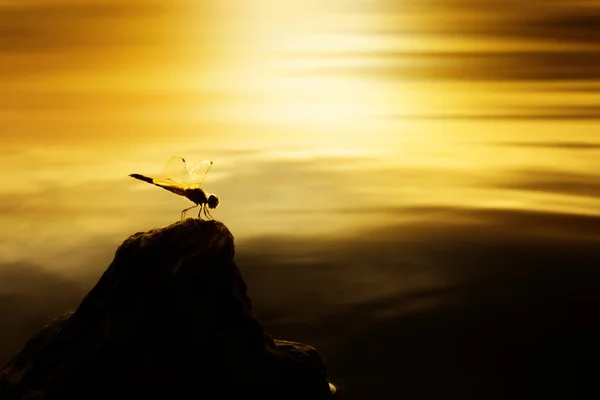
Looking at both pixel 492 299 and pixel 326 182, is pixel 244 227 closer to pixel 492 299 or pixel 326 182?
pixel 326 182

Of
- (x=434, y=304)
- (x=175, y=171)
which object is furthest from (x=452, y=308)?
(x=175, y=171)

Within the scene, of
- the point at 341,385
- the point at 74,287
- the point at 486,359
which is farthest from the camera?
the point at 74,287

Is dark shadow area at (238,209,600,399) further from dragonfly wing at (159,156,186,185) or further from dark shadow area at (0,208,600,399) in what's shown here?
dragonfly wing at (159,156,186,185)

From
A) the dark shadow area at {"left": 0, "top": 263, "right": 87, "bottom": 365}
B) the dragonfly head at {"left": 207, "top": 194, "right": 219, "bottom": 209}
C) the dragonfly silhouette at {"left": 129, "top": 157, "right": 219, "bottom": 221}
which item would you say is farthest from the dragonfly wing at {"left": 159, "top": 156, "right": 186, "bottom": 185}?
the dark shadow area at {"left": 0, "top": 263, "right": 87, "bottom": 365}

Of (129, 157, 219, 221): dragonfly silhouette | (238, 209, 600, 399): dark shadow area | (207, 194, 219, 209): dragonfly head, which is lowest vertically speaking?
(238, 209, 600, 399): dark shadow area

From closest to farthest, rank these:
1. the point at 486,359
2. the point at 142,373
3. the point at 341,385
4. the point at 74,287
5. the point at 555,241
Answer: the point at 142,373 → the point at 341,385 → the point at 486,359 → the point at 74,287 → the point at 555,241

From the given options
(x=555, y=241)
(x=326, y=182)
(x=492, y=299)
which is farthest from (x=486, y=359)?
(x=326, y=182)
